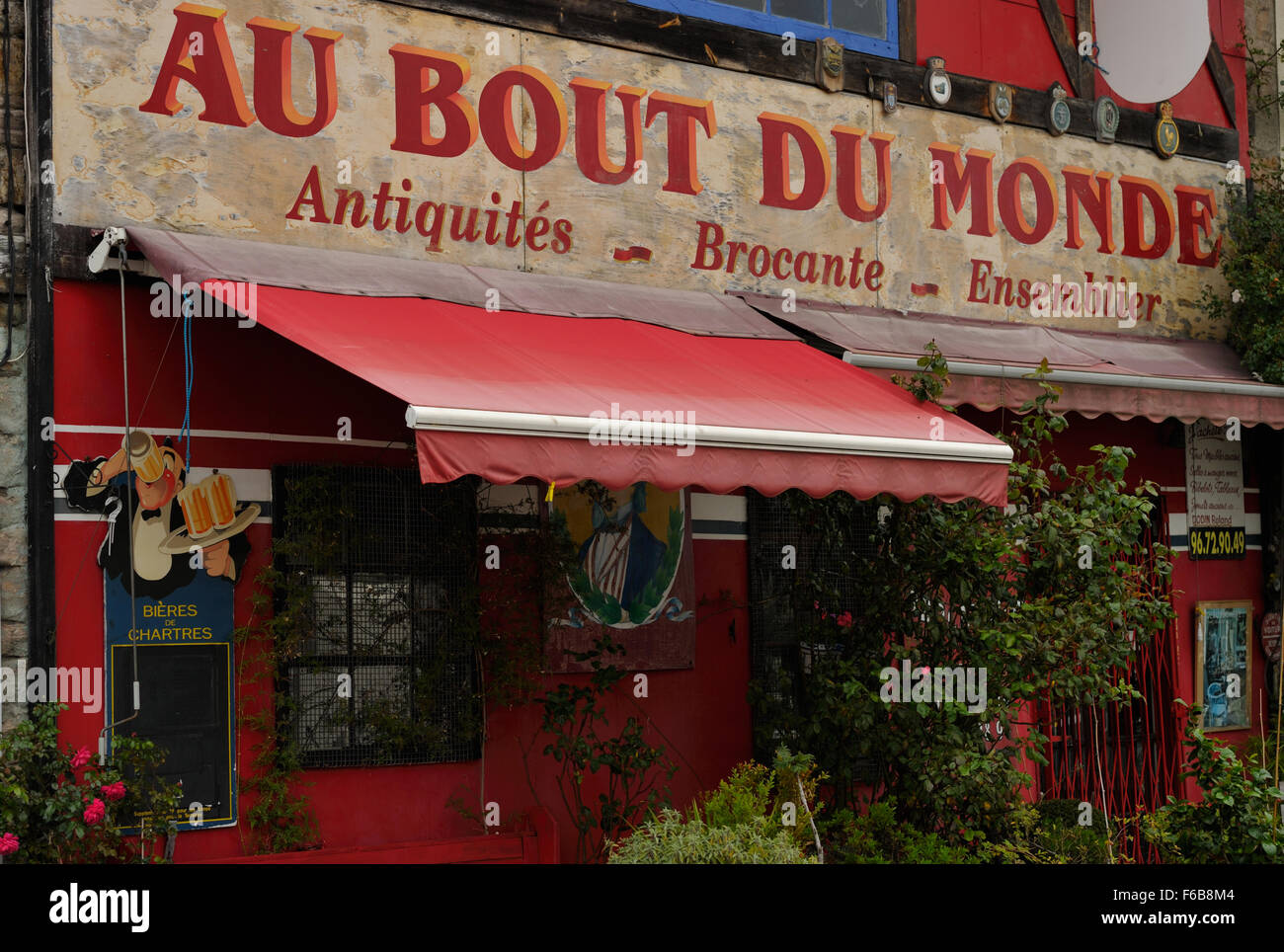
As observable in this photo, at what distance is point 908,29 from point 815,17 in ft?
2.45

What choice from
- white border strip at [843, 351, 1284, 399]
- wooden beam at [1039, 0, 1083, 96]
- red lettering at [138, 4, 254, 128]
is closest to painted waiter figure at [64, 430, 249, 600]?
red lettering at [138, 4, 254, 128]

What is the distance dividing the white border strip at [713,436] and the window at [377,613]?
1834 millimetres

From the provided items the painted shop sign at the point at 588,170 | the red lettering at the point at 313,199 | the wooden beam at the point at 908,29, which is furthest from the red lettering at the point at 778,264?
the red lettering at the point at 313,199

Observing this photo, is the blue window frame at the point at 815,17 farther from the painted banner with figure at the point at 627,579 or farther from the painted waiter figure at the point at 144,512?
the painted waiter figure at the point at 144,512

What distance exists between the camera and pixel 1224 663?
10852 millimetres

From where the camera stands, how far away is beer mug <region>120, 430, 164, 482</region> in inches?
266

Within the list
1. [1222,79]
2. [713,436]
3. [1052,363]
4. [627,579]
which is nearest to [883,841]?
[627,579]

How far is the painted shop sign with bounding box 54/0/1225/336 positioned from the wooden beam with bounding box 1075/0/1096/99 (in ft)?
1.35

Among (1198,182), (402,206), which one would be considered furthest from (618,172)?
(1198,182)

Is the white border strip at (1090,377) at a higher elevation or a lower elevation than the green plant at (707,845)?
higher

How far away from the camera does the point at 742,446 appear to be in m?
6.38

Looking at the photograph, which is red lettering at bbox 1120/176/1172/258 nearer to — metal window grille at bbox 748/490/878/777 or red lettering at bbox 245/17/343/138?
metal window grille at bbox 748/490/878/777

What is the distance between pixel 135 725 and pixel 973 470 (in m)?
4.18

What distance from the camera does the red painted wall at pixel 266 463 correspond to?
6.62 metres
